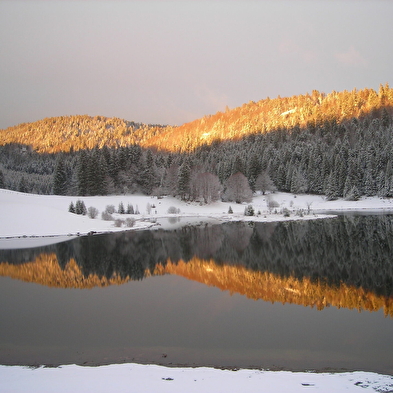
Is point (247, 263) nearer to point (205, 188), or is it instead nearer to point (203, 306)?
point (203, 306)

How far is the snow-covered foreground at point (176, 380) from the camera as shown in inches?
227

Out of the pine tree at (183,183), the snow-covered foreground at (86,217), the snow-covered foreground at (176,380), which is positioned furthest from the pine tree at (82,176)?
the snow-covered foreground at (176,380)

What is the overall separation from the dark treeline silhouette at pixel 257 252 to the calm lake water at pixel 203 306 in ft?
0.37

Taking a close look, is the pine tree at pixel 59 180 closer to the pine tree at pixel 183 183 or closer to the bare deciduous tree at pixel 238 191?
the pine tree at pixel 183 183

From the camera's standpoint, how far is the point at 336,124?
107062 millimetres

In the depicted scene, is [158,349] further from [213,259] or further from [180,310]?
[213,259]

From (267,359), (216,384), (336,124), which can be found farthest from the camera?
(336,124)

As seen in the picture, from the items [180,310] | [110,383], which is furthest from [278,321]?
[110,383]

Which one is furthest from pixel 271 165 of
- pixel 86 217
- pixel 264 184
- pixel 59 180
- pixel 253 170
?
pixel 86 217

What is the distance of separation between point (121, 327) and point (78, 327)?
141cm

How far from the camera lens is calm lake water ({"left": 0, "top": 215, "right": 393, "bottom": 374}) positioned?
26.4 feet

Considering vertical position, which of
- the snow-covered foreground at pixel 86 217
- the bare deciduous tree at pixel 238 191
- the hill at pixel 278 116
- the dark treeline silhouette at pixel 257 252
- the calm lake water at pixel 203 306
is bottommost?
the calm lake water at pixel 203 306

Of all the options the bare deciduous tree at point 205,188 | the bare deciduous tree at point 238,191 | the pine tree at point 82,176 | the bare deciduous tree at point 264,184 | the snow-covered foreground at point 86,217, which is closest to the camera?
the snow-covered foreground at point 86,217

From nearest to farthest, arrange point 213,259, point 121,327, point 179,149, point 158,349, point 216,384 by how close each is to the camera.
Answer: point 216,384 → point 158,349 → point 121,327 → point 213,259 → point 179,149
